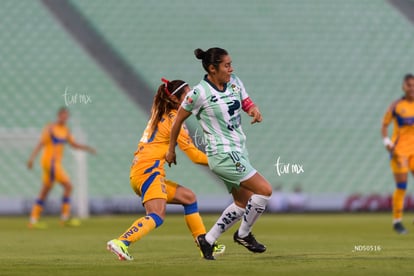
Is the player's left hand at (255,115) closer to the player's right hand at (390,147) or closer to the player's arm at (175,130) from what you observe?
the player's arm at (175,130)

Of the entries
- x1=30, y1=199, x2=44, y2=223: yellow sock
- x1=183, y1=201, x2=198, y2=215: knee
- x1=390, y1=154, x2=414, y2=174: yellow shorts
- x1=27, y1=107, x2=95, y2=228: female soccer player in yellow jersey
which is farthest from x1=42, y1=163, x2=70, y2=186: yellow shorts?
x1=183, y1=201, x2=198, y2=215: knee

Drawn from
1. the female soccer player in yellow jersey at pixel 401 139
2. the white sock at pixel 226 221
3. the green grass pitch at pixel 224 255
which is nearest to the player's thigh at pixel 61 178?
the green grass pitch at pixel 224 255

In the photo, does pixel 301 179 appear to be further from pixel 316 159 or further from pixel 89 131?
pixel 89 131

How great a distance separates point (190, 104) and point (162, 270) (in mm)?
1541

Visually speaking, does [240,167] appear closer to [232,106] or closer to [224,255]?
[232,106]

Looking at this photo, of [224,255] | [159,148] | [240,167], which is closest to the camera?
[240,167]

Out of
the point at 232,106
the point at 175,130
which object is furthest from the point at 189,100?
the point at 232,106

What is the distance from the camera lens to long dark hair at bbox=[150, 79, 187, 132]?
25.2 ft

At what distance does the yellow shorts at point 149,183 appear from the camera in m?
7.54

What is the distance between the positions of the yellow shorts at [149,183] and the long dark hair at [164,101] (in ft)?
1.30

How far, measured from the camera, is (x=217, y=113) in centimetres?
732

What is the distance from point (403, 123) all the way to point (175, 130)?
18.5ft

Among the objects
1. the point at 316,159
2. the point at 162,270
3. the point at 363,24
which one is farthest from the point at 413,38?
the point at 162,270

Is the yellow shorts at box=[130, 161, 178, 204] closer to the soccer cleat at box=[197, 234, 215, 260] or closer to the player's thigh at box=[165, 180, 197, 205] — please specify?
the player's thigh at box=[165, 180, 197, 205]
